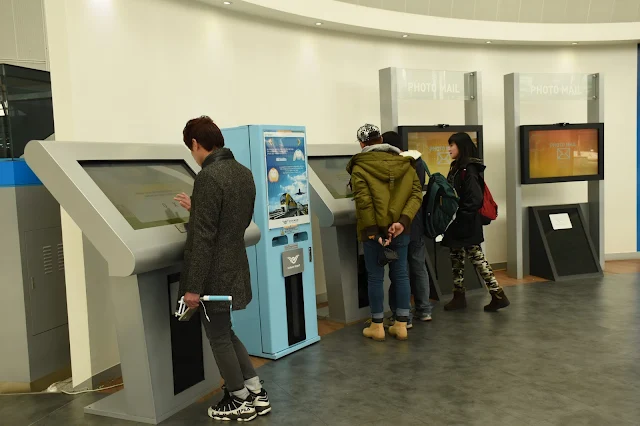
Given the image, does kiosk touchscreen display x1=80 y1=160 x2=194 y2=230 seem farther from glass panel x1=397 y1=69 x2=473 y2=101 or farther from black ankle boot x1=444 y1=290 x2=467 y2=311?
glass panel x1=397 y1=69 x2=473 y2=101

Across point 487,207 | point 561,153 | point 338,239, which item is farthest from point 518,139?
point 338,239

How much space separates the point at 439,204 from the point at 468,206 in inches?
12.8

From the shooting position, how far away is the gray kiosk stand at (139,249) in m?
2.88

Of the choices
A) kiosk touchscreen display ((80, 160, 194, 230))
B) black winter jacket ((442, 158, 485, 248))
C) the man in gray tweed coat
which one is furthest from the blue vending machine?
black winter jacket ((442, 158, 485, 248))

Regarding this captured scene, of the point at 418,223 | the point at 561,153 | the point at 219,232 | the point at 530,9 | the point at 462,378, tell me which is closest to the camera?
the point at 219,232

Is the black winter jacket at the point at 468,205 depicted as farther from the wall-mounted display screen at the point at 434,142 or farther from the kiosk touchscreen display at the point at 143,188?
the kiosk touchscreen display at the point at 143,188

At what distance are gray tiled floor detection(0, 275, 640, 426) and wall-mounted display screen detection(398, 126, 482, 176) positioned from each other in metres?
1.72

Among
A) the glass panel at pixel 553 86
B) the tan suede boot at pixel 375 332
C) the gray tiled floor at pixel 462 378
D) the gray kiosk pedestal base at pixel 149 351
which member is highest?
the glass panel at pixel 553 86

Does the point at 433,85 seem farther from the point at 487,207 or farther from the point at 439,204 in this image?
the point at 439,204

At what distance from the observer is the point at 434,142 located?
20.0 feet

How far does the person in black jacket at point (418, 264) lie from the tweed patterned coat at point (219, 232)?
197cm

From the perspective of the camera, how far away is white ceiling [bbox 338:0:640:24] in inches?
269

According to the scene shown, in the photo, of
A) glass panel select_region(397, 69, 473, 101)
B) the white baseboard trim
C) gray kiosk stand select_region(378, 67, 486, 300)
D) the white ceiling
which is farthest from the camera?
the white baseboard trim

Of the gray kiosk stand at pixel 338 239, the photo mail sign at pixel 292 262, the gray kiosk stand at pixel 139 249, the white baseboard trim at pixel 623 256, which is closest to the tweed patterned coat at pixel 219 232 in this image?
the gray kiosk stand at pixel 139 249
